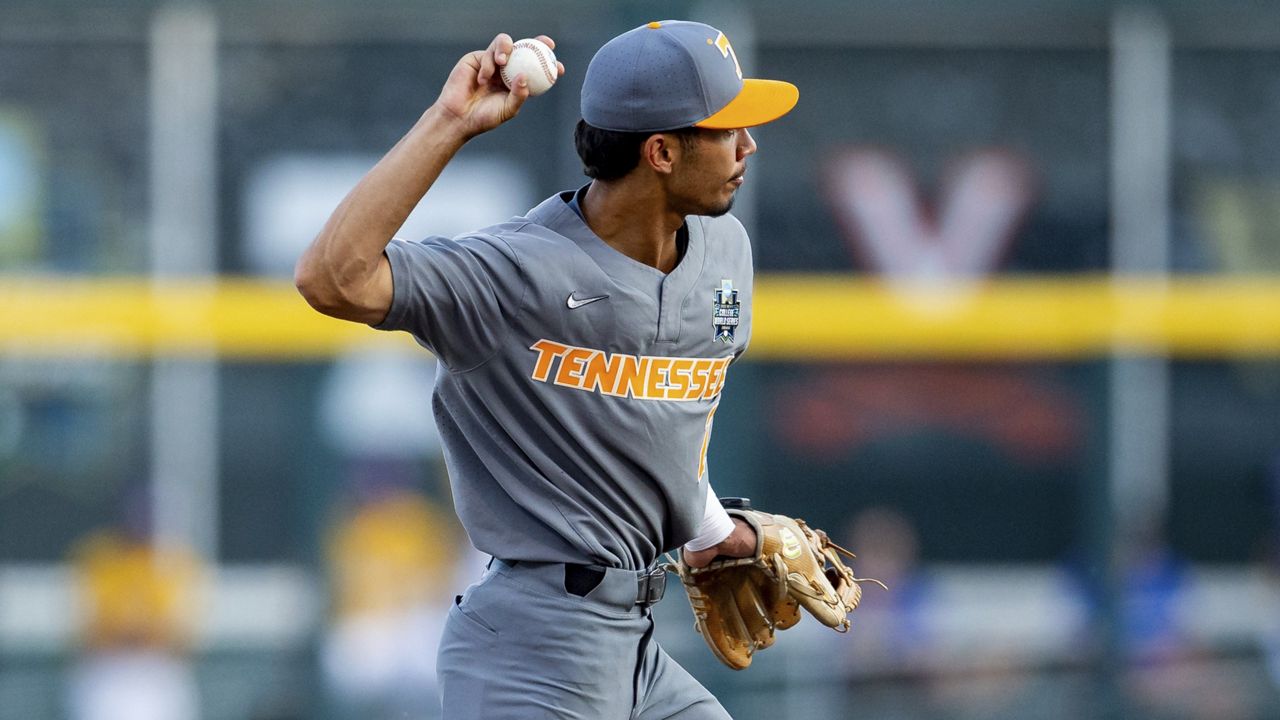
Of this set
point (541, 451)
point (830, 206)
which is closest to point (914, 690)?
point (830, 206)

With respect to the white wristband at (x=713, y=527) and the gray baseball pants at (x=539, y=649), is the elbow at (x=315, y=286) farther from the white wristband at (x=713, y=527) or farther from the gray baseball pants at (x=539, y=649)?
the white wristband at (x=713, y=527)

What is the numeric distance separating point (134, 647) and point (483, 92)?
24.3 ft

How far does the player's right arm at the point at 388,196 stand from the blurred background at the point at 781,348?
6.98 metres

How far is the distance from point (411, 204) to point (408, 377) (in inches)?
284

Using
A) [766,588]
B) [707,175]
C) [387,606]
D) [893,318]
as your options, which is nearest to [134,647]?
[387,606]

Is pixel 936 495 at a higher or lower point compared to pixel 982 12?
lower

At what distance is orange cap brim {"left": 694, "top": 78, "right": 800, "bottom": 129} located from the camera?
2990mm

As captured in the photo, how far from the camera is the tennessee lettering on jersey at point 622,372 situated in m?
2.96

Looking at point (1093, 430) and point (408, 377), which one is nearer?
point (408, 377)

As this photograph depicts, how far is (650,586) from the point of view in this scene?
3096mm

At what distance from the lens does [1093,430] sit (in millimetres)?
10578

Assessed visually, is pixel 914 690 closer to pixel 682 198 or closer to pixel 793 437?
pixel 793 437

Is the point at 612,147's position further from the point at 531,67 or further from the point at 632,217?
the point at 531,67

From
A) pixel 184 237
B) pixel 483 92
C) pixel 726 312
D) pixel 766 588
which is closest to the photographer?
pixel 483 92
